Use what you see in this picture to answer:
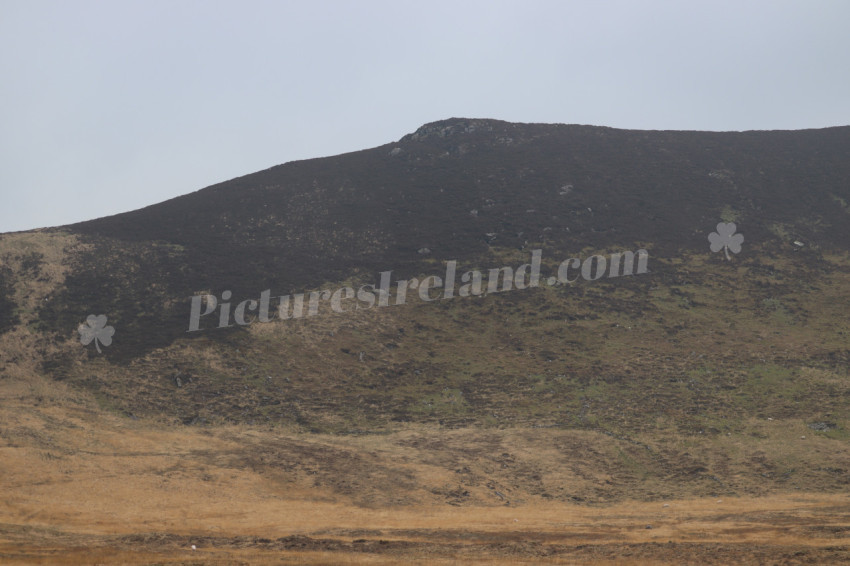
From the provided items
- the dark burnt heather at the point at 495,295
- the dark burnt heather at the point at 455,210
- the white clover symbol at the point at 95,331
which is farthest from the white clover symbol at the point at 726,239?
the white clover symbol at the point at 95,331

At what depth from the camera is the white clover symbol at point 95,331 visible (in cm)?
4128

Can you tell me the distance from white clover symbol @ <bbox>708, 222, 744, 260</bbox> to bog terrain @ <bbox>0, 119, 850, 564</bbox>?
527 millimetres

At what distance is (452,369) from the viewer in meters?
43.0

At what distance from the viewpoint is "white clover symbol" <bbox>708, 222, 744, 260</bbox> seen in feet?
192

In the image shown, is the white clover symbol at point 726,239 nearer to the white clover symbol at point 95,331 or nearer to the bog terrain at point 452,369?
the bog terrain at point 452,369

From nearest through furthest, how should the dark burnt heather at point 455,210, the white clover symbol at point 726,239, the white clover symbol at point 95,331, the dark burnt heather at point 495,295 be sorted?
the dark burnt heather at point 495,295 → the white clover symbol at point 95,331 → the dark burnt heather at point 455,210 → the white clover symbol at point 726,239

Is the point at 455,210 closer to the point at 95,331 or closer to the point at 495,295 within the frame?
the point at 495,295

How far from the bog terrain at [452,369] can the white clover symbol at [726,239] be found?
0.53 meters

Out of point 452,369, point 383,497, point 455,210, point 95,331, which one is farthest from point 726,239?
point 95,331

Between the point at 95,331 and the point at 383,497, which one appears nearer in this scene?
the point at 383,497

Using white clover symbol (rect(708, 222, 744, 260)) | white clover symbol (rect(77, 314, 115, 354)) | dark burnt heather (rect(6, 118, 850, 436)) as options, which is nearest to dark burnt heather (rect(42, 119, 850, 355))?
dark burnt heather (rect(6, 118, 850, 436))

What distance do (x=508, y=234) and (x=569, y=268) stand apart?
732cm

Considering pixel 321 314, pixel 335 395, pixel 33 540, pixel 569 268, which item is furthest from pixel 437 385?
pixel 33 540

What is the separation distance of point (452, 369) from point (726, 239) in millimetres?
31448
